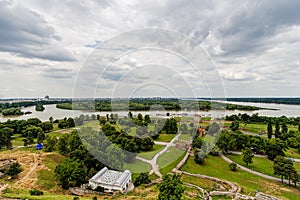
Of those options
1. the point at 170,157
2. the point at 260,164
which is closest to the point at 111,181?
the point at 170,157

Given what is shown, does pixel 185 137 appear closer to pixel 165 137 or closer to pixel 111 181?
pixel 165 137

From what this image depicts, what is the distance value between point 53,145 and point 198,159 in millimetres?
18356

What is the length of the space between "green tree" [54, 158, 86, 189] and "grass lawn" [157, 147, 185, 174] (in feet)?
29.5

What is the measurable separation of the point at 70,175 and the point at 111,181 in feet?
10.9

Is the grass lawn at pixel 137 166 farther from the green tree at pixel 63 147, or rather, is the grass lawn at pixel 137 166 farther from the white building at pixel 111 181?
the green tree at pixel 63 147

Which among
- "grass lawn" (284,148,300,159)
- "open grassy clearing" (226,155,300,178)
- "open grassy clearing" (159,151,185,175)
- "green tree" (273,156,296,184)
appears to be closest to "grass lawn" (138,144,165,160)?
"open grassy clearing" (159,151,185,175)

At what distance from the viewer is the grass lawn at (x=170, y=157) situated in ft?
74.4

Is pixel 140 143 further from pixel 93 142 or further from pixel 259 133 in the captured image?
pixel 259 133

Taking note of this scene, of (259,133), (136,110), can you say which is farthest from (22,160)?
(136,110)

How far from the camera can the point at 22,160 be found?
2055 cm

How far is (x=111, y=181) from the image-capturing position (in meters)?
16.2

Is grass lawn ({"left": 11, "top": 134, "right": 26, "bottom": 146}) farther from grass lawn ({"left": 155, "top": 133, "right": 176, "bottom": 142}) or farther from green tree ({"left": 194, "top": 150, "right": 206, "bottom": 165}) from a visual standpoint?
green tree ({"left": 194, "top": 150, "right": 206, "bottom": 165})

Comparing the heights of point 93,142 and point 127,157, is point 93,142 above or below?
above

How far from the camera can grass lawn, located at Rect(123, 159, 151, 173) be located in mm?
20859
